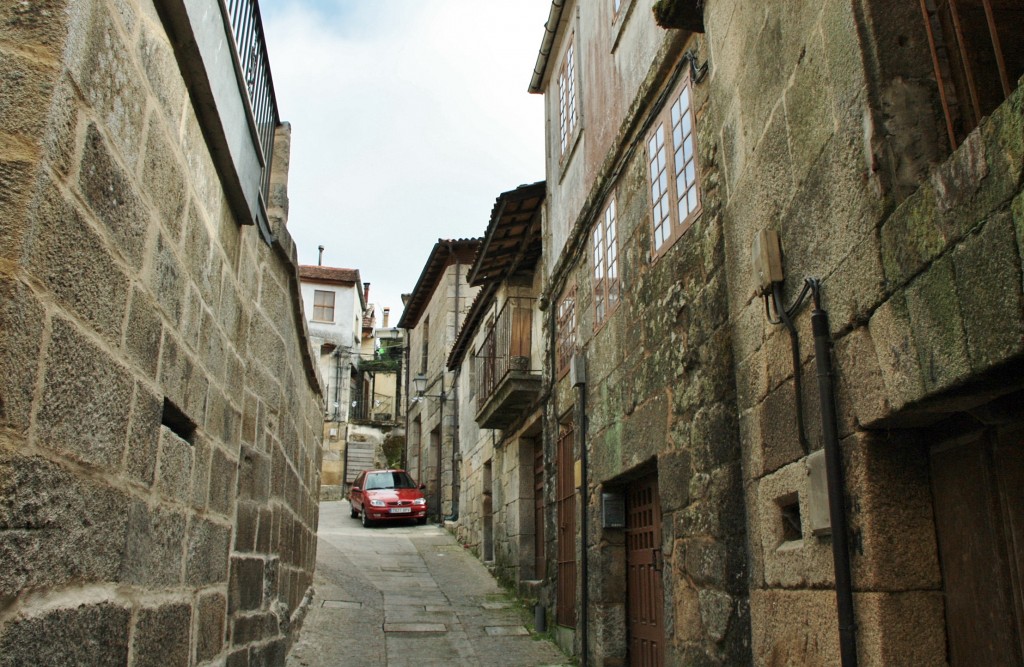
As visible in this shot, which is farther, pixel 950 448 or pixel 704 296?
pixel 704 296

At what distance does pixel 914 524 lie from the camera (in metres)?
2.73

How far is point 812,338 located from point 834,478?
567 mm

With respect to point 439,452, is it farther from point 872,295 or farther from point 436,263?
point 872,295

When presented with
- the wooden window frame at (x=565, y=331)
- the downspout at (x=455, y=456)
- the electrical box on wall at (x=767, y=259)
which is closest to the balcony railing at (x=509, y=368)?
the wooden window frame at (x=565, y=331)

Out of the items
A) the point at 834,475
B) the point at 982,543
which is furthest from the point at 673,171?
the point at 982,543

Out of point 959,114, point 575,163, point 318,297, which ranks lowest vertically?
point 959,114

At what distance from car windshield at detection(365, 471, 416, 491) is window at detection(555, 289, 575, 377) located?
1038cm

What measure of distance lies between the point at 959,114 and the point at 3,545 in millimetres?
2954

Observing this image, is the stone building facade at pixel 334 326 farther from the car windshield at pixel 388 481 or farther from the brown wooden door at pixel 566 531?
the brown wooden door at pixel 566 531

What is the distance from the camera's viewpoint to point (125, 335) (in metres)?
2.23

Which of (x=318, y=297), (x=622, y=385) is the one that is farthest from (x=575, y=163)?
(x=318, y=297)

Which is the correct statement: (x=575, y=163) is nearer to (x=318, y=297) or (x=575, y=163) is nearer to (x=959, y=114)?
(x=959, y=114)

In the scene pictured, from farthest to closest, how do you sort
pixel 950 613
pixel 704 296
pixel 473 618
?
pixel 473 618 < pixel 704 296 < pixel 950 613

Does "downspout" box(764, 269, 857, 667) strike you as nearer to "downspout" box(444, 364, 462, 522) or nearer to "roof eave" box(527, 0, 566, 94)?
"roof eave" box(527, 0, 566, 94)
